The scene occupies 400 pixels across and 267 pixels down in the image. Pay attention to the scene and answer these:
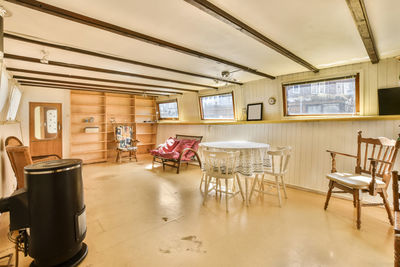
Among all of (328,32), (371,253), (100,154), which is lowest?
(371,253)

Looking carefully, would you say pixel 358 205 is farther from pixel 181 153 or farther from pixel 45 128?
pixel 45 128

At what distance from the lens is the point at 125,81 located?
15.4ft

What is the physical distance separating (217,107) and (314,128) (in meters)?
2.76

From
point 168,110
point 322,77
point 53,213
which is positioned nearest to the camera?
point 53,213

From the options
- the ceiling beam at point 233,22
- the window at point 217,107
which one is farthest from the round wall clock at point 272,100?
the ceiling beam at point 233,22

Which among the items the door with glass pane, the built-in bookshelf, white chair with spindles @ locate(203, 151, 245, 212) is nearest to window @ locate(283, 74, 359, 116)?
white chair with spindles @ locate(203, 151, 245, 212)

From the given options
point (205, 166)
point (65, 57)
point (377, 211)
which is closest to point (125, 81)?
point (65, 57)

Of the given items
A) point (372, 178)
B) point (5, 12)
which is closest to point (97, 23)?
point (5, 12)

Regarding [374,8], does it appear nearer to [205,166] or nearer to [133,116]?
[205,166]

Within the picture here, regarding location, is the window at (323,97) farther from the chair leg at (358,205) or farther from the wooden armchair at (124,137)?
the wooden armchair at (124,137)

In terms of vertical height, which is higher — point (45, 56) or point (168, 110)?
point (45, 56)

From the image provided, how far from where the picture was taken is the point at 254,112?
4613 millimetres

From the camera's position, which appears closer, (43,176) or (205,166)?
(43,176)

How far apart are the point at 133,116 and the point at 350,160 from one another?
22.2ft
